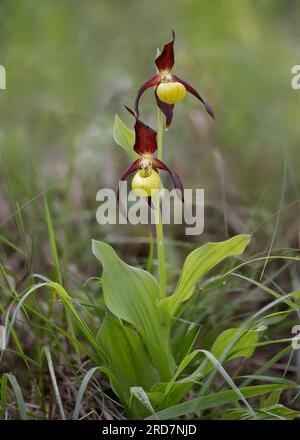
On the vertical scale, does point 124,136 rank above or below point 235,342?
above

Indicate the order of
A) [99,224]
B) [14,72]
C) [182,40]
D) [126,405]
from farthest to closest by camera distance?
[182,40], [14,72], [99,224], [126,405]

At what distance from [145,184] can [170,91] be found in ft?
0.54

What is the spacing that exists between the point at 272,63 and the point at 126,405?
58.2 inches

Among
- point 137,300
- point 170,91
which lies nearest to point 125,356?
point 137,300

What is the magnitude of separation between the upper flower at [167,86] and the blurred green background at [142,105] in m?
0.64

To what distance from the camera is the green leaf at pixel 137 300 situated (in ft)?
3.29

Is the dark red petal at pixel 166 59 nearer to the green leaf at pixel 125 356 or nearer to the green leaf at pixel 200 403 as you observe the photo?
the green leaf at pixel 125 356

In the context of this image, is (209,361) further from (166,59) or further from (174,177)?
(166,59)

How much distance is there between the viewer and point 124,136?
1040 millimetres

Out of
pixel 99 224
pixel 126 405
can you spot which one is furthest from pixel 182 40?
pixel 126 405

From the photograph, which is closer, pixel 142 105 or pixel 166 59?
pixel 166 59

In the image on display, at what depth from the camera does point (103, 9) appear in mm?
2271

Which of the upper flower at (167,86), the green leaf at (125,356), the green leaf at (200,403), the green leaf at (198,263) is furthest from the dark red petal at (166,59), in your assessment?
the green leaf at (200,403)
